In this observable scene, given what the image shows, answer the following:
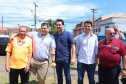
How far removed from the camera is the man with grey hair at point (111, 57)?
10.4ft

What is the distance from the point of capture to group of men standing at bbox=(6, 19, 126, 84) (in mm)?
3240

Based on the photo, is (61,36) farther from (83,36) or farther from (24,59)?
(24,59)

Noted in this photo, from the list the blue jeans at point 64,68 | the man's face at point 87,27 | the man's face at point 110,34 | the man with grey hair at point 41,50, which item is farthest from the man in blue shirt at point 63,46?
the man's face at point 110,34

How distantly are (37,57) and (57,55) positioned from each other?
0.58 m

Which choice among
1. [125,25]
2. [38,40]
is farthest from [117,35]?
[125,25]

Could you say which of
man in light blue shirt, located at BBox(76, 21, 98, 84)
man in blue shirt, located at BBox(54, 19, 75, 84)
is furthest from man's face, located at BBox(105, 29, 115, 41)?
man in blue shirt, located at BBox(54, 19, 75, 84)

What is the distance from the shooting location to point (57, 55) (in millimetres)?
3867

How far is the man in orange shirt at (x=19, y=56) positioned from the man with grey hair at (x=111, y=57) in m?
1.84

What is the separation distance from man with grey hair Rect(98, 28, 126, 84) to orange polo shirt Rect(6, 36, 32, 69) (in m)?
1.85

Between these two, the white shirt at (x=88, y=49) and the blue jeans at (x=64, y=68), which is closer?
the white shirt at (x=88, y=49)

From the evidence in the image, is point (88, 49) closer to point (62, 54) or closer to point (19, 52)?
point (62, 54)

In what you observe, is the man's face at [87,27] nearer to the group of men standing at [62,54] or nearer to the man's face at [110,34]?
the group of men standing at [62,54]

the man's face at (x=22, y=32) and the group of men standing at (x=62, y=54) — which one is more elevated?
the man's face at (x=22, y=32)

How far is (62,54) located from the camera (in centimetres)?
380
